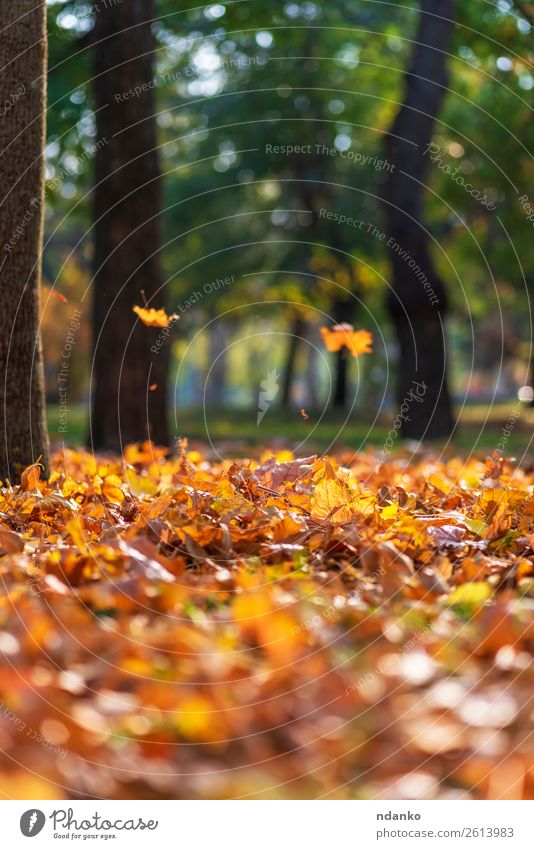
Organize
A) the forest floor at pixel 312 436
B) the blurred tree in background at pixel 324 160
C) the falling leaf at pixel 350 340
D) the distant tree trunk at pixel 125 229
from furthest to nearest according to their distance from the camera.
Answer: the blurred tree in background at pixel 324 160
the forest floor at pixel 312 436
the distant tree trunk at pixel 125 229
the falling leaf at pixel 350 340

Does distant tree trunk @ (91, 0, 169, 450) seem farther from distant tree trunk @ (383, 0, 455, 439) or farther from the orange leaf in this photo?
distant tree trunk @ (383, 0, 455, 439)

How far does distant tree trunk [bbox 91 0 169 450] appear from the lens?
7.76 meters

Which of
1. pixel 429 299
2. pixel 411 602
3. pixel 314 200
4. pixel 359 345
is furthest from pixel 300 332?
pixel 411 602

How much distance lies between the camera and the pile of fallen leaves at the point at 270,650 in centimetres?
177

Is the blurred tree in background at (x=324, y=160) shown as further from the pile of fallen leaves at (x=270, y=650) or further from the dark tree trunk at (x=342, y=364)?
the pile of fallen leaves at (x=270, y=650)

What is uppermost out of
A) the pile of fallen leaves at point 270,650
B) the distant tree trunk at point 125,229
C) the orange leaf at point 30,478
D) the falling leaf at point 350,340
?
the distant tree trunk at point 125,229

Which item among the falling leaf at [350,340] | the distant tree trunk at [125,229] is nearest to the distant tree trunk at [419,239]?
the distant tree trunk at [125,229]

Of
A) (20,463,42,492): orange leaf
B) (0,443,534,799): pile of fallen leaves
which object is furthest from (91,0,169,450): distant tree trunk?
(0,443,534,799): pile of fallen leaves

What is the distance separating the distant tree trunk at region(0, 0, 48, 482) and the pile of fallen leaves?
1.09 meters

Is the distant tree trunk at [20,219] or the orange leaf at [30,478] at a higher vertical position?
the distant tree trunk at [20,219]

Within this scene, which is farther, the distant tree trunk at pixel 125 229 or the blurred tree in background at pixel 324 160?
the blurred tree in background at pixel 324 160

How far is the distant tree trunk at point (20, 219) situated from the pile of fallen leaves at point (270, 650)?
1.09m
